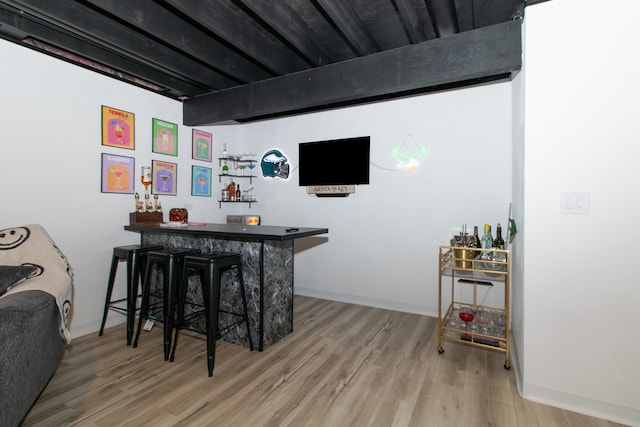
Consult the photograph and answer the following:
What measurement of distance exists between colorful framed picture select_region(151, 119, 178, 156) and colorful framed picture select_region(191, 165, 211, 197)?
359mm

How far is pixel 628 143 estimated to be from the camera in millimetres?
1731

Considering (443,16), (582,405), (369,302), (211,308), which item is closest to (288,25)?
(443,16)

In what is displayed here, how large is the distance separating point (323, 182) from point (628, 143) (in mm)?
2861

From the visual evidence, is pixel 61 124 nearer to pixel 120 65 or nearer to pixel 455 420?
pixel 120 65

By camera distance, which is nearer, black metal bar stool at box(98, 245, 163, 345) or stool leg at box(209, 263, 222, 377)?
stool leg at box(209, 263, 222, 377)

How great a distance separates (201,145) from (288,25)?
7.21 feet

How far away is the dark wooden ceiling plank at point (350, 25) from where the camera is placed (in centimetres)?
220

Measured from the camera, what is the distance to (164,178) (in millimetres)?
3590

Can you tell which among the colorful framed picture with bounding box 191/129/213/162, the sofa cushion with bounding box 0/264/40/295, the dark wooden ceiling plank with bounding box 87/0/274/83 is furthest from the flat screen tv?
the sofa cushion with bounding box 0/264/40/295

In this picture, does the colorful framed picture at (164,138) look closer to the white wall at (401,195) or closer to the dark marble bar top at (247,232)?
the dark marble bar top at (247,232)

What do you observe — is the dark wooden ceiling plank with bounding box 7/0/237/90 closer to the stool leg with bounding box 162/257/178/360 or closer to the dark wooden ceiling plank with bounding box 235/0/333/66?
the dark wooden ceiling plank with bounding box 235/0/333/66

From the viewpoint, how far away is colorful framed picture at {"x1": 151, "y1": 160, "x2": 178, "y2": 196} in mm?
3482

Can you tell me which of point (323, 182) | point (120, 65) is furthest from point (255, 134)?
point (120, 65)

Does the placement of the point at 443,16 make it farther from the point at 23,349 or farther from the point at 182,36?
the point at 23,349
